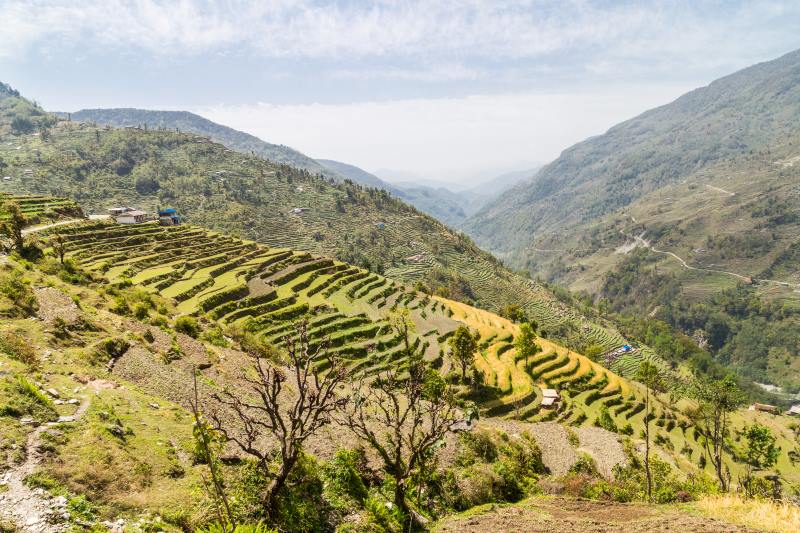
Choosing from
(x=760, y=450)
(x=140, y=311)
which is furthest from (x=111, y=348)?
(x=760, y=450)

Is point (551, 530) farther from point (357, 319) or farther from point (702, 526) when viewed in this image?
point (357, 319)

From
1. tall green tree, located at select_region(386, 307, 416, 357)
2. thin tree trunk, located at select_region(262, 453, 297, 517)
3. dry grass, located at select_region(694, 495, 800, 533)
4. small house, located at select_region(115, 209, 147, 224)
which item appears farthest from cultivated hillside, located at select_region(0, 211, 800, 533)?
small house, located at select_region(115, 209, 147, 224)

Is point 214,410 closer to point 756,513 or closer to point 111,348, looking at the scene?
point 111,348

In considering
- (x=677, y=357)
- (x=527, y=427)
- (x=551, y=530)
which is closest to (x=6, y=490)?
(x=551, y=530)

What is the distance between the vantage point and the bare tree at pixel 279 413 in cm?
1250

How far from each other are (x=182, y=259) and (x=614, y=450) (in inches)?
2286

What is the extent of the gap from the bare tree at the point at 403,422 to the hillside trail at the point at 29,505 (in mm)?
8463

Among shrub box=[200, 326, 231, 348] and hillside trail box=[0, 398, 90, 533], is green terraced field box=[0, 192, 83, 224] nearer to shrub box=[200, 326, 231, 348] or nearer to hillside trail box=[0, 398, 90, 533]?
shrub box=[200, 326, 231, 348]

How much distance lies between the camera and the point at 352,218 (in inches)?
7313

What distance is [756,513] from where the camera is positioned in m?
15.6

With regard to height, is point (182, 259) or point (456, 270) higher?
point (182, 259)

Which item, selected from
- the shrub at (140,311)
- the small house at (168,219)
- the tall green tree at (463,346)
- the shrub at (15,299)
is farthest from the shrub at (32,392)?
the small house at (168,219)

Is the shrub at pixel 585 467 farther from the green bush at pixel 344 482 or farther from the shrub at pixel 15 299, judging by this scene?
the shrub at pixel 15 299

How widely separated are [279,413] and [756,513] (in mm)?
20693
